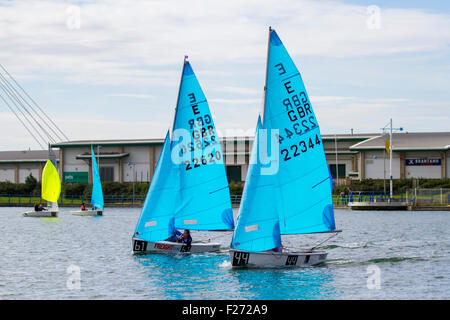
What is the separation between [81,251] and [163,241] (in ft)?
26.9

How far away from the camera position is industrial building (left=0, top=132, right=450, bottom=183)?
358ft

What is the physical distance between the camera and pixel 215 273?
94.9ft

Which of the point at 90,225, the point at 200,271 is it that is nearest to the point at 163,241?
the point at 200,271

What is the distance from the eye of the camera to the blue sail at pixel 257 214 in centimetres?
2728

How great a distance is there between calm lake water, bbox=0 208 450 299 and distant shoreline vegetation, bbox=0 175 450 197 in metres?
56.4

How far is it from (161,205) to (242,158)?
Result: 285ft

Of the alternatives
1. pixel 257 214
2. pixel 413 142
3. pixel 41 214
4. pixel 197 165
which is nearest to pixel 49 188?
pixel 41 214

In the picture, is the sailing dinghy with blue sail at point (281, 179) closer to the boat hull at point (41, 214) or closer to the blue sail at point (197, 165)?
the blue sail at point (197, 165)

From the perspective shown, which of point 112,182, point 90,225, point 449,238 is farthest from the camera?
point 112,182

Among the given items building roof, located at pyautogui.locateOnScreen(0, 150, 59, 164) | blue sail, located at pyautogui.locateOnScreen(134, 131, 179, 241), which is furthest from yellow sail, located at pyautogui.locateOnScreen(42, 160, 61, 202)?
building roof, located at pyautogui.locateOnScreen(0, 150, 59, 164)

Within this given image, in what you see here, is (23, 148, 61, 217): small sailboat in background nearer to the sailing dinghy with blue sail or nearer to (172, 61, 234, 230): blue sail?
(172, 61, 234, 230): blue sail

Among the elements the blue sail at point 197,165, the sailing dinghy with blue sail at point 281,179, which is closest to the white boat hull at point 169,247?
the blue sail at point 197,165

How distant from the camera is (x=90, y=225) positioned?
64938 mm

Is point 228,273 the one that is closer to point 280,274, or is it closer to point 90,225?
point 280,274
